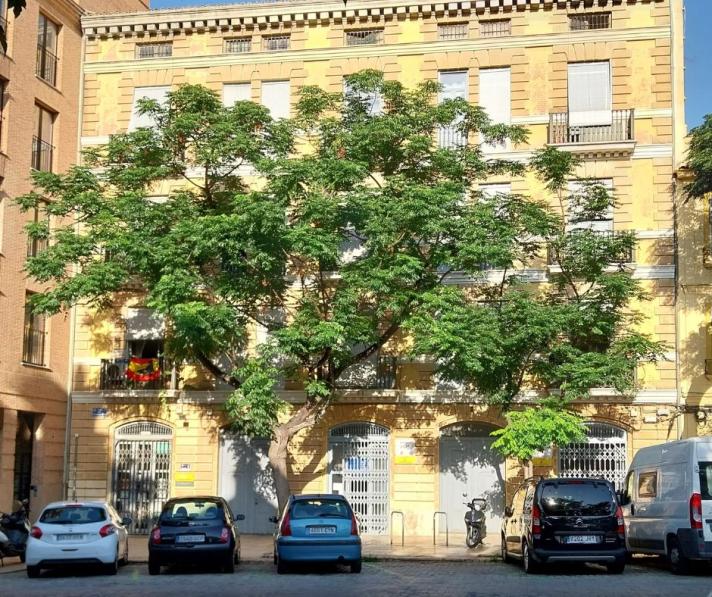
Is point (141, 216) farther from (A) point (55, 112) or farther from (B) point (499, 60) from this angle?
(B) point (499, 60)

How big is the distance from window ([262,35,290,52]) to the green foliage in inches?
476

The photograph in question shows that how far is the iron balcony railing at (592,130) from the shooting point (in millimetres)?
29922

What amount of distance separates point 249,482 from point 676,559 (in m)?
14.9

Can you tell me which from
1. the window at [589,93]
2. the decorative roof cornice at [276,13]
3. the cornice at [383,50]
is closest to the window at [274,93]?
the cornice at [383,50]

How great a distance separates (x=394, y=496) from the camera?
30094 millimetres

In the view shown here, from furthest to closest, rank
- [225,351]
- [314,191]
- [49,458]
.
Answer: [49,458] < [225,351] < [314,191]

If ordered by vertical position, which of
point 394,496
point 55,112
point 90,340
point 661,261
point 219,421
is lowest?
point 394,496

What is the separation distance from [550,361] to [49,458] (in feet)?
48.2

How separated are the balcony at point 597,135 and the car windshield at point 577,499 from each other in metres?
12.7

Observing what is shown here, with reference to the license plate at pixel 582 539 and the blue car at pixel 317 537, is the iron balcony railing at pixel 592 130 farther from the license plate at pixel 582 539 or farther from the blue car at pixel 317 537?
the blue car at pixel 317 537

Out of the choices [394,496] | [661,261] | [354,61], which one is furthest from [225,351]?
[661,261]

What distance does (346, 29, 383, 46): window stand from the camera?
105 ft

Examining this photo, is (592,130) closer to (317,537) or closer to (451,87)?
(451,87)

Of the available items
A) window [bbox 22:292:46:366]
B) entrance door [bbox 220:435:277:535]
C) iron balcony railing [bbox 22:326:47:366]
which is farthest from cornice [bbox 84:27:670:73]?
entrance door [bbox 220:435:277:535]
